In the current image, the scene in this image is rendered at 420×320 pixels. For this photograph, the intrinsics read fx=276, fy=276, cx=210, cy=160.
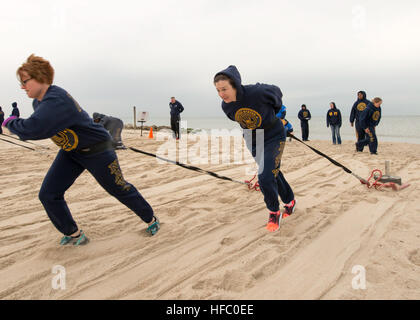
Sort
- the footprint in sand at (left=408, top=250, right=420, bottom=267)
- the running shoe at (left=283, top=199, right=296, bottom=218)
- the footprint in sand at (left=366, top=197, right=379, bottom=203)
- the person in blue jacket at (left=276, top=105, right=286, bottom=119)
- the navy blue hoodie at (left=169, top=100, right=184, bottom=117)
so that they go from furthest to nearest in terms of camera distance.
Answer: the navy blue hoodie at (left=169, top=100, right=184, bottom=117), the footprint in sand at (left=366, top=197, right=379, bottom=203), the running shoe at (left=283, top=199, right=296, bottom=218), the person in blue jacket at (left=276, top=105, right=286, bottom=119), the footprint in sand at (left=408, top=250, right=420, bottom=267)

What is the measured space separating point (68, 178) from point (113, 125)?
0.69 metres

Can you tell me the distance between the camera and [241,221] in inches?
138

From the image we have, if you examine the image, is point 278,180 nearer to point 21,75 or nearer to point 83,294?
point 83,294

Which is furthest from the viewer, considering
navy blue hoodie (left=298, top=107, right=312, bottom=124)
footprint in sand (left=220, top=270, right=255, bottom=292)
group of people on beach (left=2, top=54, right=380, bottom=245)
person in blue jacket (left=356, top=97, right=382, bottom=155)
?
navy blue hoodie (left=298, top=107, right=312, bottom=124)

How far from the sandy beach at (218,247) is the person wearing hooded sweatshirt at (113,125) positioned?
3.50 feet

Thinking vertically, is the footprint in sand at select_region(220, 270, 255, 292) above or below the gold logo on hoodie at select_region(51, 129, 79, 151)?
below

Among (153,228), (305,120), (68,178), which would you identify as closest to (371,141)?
(305,120)

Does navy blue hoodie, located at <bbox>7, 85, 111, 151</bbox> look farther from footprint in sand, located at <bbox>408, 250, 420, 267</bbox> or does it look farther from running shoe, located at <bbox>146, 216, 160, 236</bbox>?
footprint in sand, located at <bbox>408, 250, 420, 267</bbox>

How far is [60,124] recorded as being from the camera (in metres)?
2.28

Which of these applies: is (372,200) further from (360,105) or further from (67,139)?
(360,105)

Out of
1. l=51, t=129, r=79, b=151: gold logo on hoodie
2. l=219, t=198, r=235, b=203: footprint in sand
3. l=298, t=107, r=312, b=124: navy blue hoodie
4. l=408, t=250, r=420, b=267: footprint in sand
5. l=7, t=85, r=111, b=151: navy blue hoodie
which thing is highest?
l=298, t=107, r=312, b=124: navy blue hoodie

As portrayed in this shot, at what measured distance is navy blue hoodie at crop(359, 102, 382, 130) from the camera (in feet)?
28.6

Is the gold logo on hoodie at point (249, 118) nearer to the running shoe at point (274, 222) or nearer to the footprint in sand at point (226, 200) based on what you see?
the running shoe at point (274, 222)

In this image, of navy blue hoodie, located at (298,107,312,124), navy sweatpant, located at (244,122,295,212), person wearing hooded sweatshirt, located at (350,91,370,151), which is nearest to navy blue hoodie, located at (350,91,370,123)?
person wearing hooded sweatshirt, located at (350,91,370,151)
